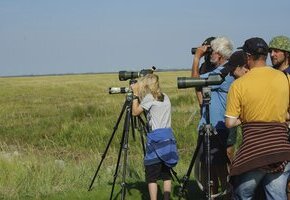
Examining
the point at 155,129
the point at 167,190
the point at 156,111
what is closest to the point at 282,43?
the point at 156,111

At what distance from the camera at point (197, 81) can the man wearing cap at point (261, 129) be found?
695mm

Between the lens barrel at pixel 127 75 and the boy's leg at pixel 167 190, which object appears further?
the lens barrel at pixel 127 75

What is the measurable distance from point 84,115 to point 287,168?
54.1ft

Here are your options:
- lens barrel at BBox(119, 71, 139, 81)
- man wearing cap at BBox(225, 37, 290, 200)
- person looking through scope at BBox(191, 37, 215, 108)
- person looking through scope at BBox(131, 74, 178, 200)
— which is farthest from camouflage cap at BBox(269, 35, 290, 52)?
lens barrel at BBox(119, 71, 139, 81)

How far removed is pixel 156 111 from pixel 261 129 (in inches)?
74.8

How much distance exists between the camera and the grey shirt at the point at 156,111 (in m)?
6.03

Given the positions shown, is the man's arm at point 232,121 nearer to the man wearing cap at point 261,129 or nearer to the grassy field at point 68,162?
the man wearing cap at point 261,129

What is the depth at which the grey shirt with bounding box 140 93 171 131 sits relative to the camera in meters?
A: 6.03

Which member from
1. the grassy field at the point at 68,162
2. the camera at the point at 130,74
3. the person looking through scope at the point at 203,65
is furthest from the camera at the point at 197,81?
the grassy field at the point at 68,162

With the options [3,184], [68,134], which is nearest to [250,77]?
[3,184]

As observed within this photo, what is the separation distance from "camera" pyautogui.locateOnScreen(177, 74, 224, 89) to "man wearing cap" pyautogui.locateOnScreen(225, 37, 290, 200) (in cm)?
70

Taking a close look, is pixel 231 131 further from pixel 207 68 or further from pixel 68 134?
pixel 68 134

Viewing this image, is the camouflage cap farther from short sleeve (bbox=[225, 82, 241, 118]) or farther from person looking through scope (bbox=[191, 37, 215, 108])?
short sleeve (bbox=[225, 82, 241, 118])

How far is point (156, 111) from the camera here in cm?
604
